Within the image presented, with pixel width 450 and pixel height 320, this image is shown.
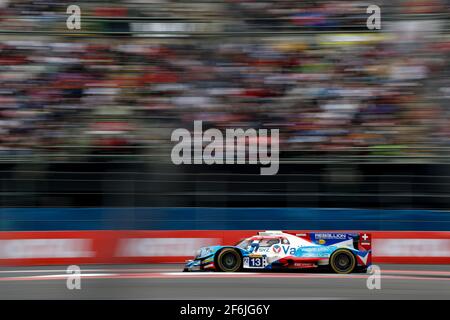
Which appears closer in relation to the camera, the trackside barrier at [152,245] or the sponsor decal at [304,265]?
the sponsor decal at [304,265]

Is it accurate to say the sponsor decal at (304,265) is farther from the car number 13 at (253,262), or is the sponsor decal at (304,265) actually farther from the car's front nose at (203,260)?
the car's front nose at (203,260)

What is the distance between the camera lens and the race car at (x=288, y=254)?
6699 millimetres

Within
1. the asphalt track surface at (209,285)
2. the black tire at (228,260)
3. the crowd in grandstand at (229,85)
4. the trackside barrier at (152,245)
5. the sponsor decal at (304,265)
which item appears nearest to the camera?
the asphalt track surface at (209,285)

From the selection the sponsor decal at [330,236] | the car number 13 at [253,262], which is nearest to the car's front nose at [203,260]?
the car number 13 at [253,262]

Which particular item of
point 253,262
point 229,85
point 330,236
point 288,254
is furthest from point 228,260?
point 229,85

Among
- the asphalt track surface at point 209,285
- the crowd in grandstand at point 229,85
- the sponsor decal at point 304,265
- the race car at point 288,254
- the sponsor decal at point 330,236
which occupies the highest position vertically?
the crowd in grandstand at point 229,85

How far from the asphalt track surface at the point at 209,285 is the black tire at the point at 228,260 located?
0.30ft

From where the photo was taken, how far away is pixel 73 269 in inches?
277

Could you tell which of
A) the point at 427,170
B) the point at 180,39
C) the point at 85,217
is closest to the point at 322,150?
the point at 427,170

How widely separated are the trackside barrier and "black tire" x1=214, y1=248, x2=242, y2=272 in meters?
0.65

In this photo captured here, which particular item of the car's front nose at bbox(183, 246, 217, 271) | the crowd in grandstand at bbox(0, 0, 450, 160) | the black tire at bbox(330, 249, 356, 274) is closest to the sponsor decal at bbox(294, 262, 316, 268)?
the black tire at bbox(330, 249, 356, 274)

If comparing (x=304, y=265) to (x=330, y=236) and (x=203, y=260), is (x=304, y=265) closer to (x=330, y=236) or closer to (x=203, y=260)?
(x=330, y=236)

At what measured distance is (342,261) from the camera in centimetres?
671

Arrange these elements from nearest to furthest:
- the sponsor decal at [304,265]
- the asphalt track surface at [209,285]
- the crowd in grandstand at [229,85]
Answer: the asphalt track surface at [209,285]
the sponsor decal at [304,265]
the crowd in grandstand at [229,85]
